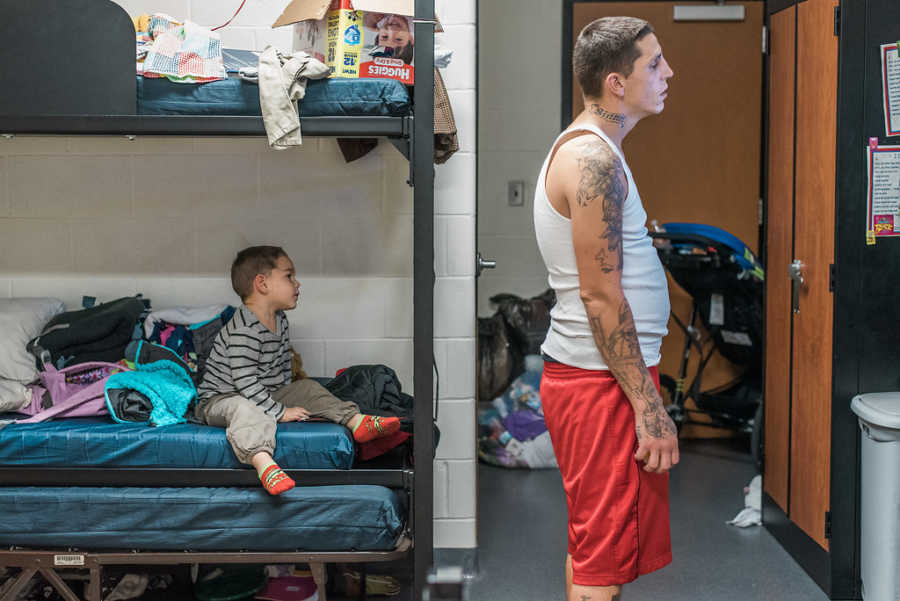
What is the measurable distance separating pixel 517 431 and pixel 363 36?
2392 mm

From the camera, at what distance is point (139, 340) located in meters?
2.80

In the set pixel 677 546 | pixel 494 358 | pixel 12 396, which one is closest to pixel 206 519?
pixel 12 396

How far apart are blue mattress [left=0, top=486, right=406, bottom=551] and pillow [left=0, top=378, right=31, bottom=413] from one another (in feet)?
1.03

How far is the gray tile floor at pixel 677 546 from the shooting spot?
Result: 9.12 ft

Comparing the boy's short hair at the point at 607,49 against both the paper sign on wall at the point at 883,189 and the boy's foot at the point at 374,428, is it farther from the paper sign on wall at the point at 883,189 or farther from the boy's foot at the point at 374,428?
the paper sign on wall at the point at 883,189

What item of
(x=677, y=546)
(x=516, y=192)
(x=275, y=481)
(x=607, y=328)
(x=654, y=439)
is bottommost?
(x=677, y=546)

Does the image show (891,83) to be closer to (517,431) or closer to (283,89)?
(283,89)

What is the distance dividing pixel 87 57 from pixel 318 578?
4.85 ft

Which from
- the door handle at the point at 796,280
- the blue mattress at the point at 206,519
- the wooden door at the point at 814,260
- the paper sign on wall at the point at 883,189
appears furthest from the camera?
the door handle at the point at 796,280

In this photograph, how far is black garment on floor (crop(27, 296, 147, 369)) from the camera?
271 cm

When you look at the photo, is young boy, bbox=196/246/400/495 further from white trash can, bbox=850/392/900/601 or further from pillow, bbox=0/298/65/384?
white trash can, bbox=850/392/900/601

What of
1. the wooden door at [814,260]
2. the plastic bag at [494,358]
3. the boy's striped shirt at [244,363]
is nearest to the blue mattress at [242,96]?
the boy's striped shirt at [244,363]

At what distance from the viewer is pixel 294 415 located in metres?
2.49

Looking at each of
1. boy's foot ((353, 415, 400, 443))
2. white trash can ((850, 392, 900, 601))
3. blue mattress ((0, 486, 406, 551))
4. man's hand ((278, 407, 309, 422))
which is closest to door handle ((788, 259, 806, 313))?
white trash can ((850, 392, 900, 601))
